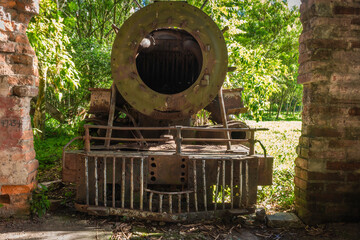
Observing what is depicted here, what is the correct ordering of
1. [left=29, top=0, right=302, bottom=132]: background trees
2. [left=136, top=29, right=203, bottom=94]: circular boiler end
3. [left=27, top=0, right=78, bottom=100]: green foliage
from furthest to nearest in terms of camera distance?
[left=29, top=0, right=302, bottom=132]: background trees
[left=27, top=0, right=78, bottom=100]: green foliage
[left=136, top=29, right=203, bottom=94]: circular boiler end

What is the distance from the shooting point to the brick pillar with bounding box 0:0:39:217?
335 cm

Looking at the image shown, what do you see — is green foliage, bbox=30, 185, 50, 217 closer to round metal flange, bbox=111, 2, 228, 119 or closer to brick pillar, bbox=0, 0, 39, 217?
brick pillar, bbox=0, 0, 39, 217

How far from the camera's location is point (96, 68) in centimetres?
861

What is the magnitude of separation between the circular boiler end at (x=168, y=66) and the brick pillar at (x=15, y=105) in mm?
1613

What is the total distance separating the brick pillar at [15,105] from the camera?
335 centimetres

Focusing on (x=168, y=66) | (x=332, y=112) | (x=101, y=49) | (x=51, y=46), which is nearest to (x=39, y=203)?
(x=168, y=66)

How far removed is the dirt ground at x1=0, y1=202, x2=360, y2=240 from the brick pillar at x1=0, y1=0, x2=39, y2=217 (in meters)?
0.30

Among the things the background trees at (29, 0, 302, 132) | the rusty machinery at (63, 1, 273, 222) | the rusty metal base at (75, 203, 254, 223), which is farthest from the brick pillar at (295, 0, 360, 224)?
the background trees at (29, 0, 302, 132)

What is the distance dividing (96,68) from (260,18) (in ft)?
33.9

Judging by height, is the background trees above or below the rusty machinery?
above

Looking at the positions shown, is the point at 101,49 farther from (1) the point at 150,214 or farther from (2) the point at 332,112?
(2) the point at 332,112

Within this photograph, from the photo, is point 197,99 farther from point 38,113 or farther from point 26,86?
point 38,113

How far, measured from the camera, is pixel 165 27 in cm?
366

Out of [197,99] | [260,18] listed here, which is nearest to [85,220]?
[197,99]
